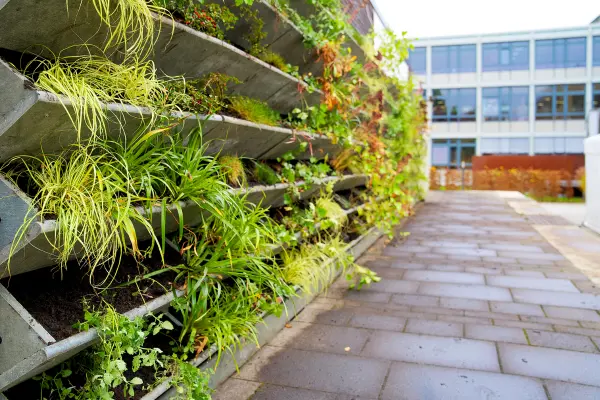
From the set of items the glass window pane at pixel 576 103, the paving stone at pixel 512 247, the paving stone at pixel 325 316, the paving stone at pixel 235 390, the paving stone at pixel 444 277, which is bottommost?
the paving stone at pixel 235 390

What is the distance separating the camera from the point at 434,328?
10.4 ft

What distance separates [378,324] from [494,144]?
2952 centimetres

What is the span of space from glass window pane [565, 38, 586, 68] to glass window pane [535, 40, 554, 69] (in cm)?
87

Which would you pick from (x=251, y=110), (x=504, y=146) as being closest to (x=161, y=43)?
(x=251, y=110)

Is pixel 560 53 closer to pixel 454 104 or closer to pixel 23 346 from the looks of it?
pixel 454 104

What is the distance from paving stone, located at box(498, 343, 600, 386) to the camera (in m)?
2.44

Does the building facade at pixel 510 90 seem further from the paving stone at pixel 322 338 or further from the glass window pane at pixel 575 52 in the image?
the paving stone at pixel 322 338

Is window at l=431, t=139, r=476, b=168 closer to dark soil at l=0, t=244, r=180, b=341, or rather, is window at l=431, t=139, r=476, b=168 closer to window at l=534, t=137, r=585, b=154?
window at l=534, t=137, r=585, b=154

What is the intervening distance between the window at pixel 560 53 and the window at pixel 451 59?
379 centimetres

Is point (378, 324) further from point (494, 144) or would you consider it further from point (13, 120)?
point (494, 144)

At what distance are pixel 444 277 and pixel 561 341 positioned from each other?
5.24ft

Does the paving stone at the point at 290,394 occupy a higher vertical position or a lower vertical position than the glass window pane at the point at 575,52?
lower

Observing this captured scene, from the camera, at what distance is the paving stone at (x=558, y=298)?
3593 millimetres

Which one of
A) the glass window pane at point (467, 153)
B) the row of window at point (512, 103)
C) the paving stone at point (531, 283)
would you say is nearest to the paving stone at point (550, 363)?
the paving stone at point (531, 283)
